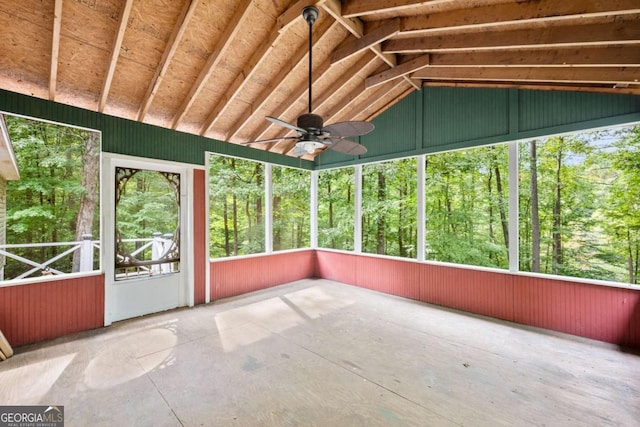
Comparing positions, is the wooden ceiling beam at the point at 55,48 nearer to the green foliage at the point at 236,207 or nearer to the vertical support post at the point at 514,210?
the green foliage at the point at 236,207

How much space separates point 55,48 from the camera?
9.05 ft

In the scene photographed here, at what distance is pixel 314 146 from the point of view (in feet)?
9.27

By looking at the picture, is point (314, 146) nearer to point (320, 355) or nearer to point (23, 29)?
point (320, 355)

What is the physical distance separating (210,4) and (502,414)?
16.4ft

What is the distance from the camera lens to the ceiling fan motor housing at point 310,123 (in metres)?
2.60

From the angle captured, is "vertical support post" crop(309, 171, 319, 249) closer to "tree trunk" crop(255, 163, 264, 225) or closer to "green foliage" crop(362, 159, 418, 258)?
"green foliage" crop(362, 159, 418, 258)

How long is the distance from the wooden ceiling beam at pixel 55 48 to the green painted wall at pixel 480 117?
5014 millimetres

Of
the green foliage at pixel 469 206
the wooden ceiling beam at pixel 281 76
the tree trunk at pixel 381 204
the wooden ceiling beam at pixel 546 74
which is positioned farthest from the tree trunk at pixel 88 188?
the green foliage at pixel 469 206

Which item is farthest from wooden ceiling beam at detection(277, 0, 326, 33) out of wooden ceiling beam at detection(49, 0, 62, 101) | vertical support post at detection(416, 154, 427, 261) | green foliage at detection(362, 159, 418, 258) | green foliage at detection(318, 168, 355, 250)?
green foliage at detection(362, 159, 418, 258)

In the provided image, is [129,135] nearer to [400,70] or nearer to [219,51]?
[219,51]

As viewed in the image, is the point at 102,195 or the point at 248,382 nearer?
the point at 248,382

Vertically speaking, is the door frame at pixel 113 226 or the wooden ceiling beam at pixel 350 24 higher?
the wooden ceiling beam at pixel 350 24

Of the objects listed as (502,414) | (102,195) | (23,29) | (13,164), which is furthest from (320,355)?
(13,164)

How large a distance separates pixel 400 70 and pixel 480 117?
1.66 meters
